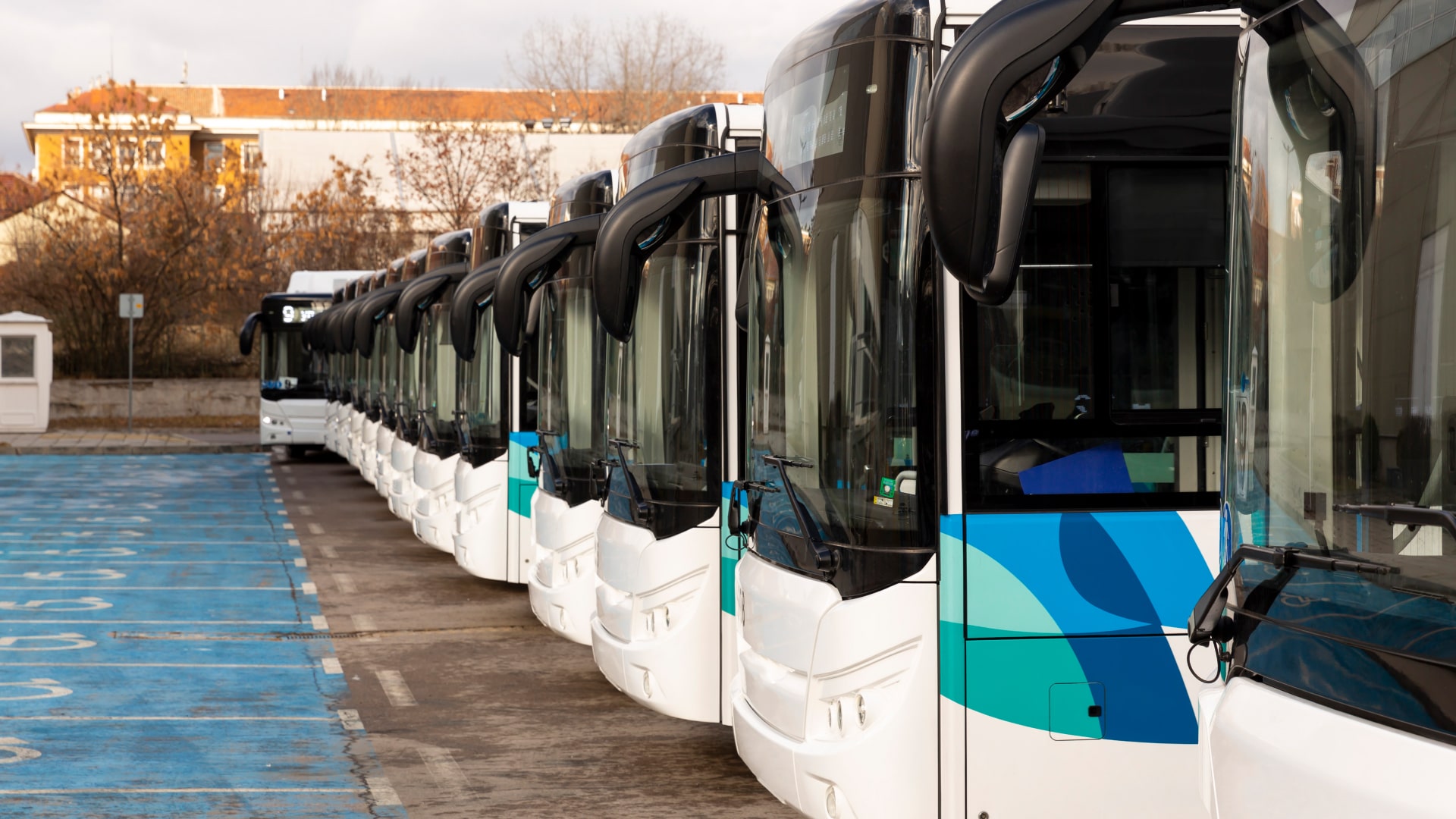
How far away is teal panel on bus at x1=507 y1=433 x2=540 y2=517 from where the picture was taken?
12.7m

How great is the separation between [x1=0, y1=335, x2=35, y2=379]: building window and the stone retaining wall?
3107 millimetres

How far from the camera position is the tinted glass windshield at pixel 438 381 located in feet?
48.8

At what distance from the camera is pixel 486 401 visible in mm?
13602

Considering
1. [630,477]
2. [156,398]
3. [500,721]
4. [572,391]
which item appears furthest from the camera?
[156,398]

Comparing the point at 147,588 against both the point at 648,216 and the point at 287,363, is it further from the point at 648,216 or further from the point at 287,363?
the point at 287,363

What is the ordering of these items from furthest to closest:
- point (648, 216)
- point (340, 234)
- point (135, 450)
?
point (340, 234) < point (135, 450) < point (648, 216)

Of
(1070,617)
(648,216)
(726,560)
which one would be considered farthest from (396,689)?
(1070,617)

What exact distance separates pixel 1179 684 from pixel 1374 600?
98.4 inches

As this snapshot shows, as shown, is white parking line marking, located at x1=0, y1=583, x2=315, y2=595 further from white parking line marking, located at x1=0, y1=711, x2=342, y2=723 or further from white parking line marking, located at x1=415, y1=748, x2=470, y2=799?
Answer: white parking line marking, located at x1=415, y1=748, x2=470, y2=799

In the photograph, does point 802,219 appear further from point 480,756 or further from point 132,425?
point 132,425

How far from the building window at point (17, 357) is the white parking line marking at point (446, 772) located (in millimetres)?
33289

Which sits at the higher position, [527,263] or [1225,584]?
[527,263]

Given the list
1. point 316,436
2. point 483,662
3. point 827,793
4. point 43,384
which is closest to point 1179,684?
point 827,793

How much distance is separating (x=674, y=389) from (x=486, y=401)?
588 centimetres
